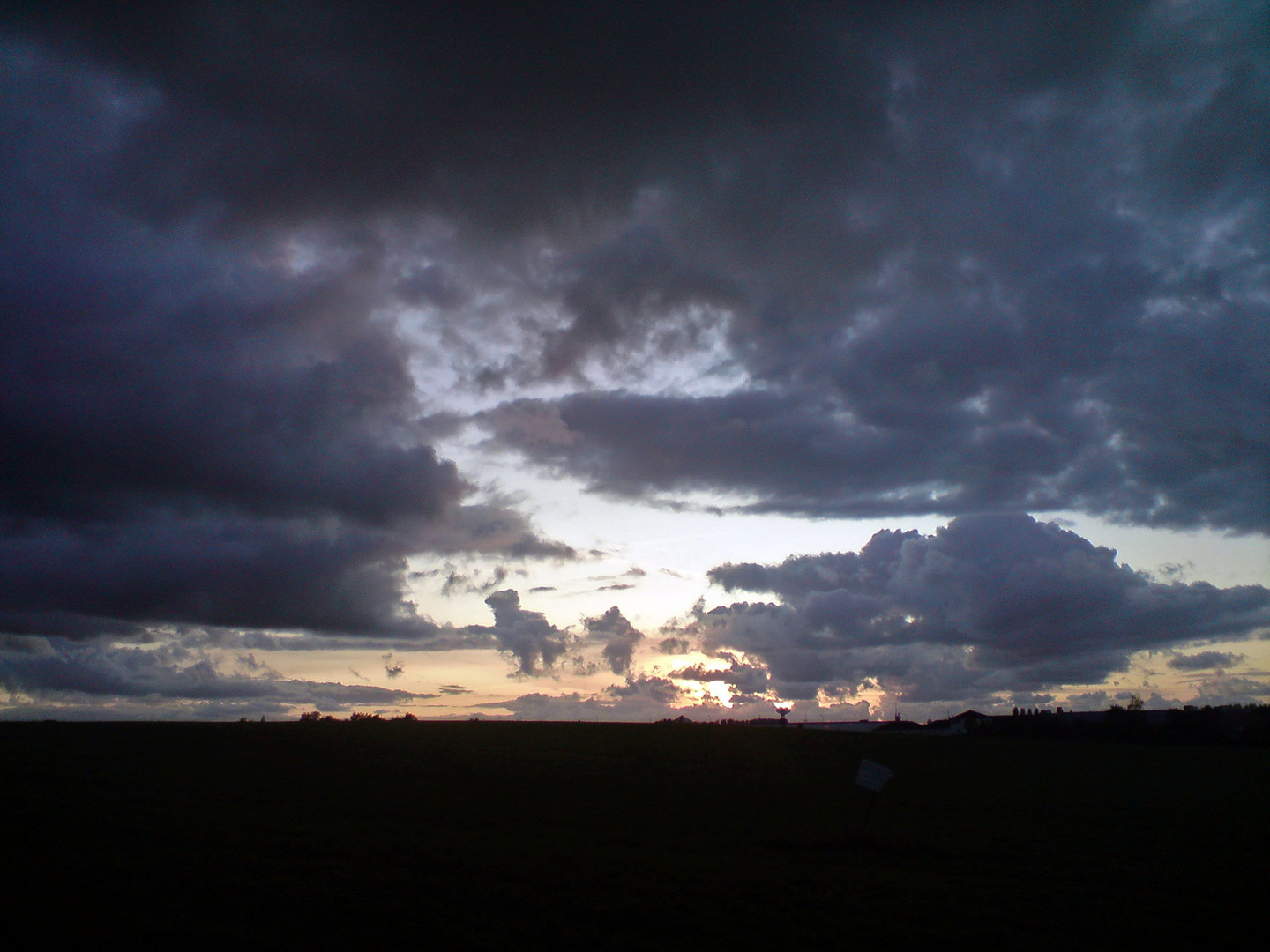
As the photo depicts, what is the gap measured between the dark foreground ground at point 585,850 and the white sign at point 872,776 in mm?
2264

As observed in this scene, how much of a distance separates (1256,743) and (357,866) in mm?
122349

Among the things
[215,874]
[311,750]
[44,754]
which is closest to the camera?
[215,874]

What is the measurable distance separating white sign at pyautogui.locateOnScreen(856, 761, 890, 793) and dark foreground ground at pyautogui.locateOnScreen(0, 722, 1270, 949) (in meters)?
2.26

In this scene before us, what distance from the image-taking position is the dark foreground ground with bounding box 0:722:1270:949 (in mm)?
17625

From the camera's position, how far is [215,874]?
68.0ft

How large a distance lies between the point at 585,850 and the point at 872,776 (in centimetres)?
1047

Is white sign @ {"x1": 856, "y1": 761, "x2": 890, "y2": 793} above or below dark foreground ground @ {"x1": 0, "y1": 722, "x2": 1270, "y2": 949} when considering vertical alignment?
above

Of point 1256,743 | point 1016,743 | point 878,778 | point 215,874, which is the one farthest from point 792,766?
point 1256,743

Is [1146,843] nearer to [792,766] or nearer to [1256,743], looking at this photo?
[792,766]

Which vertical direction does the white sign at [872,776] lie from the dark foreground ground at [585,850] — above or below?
above

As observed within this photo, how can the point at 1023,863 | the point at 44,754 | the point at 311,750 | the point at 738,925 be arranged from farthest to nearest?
the point at 311,750, the point at 44,754, the point at 1023,863, the point at 738,925

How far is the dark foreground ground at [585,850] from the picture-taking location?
57.8 ft

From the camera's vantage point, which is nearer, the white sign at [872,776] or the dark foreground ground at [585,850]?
the dark foreground ground at [585,850]

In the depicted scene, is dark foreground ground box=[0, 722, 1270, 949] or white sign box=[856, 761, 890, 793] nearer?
dark foreground ground box=[0, 722, 1270, 949]
